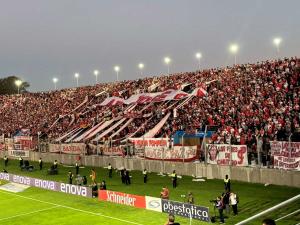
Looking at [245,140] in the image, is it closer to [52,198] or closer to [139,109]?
[52,198]

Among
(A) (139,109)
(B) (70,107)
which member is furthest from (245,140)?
(B) (70,107)

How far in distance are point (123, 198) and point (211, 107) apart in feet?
56.6

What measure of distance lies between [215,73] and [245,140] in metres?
18.3

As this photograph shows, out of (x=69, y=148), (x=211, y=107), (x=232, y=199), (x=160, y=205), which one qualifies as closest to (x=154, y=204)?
(x=160, y=205)

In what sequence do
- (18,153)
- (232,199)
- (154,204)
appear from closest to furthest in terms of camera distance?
(232,199), (154,204), (18,153)

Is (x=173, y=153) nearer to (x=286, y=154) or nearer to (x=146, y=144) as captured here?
(x=146, y=144)

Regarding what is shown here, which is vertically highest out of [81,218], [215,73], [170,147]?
[215,73]

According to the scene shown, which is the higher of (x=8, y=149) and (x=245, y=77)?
(x=245, y=77)

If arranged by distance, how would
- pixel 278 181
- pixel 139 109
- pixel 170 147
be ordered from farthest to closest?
pixel 139 109 → pixel 170 147 → pixel 278 181

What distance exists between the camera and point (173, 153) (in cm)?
3994

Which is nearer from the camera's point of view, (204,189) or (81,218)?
(81,218)

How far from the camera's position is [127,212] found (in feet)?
91.2

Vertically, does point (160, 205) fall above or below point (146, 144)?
below

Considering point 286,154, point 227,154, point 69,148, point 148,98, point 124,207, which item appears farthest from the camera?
point 148,98
